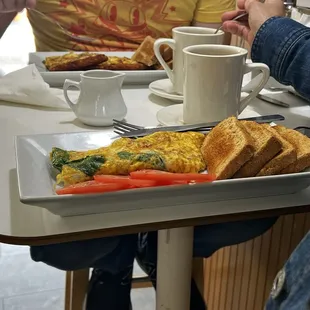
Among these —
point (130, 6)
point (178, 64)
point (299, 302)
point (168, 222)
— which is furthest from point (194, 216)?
point (130, 6)

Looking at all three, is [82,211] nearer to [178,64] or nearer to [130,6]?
[178,64]

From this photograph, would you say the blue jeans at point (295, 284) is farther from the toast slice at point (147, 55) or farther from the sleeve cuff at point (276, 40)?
the toast slice at point (147, 55)

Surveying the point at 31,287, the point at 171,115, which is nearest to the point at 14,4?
the point at 171,115

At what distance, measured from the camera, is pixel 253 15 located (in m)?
0.92

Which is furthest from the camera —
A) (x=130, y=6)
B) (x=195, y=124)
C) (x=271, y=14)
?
(x=130, y=6)

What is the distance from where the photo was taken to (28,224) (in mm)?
554

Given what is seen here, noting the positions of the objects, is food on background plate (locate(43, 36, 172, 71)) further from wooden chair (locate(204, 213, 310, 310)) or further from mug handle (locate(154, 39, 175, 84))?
wooden chair (locate(204, 213, 310, 310))

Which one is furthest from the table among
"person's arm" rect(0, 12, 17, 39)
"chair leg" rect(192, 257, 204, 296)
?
"person's arm" rect(0, 12, 17, 39)

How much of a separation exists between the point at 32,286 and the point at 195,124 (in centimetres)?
105

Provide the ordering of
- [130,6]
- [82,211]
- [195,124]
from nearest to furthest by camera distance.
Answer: [82,211] → [195,124] → [130,6]

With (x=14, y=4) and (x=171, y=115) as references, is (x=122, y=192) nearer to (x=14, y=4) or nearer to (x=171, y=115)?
(x=171, y=115)

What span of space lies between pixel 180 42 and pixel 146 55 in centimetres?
17

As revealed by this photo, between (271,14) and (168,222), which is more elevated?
(271,14)

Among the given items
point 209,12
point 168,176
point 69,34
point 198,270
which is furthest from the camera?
point 209,12
